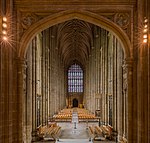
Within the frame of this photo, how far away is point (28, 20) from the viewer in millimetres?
13586

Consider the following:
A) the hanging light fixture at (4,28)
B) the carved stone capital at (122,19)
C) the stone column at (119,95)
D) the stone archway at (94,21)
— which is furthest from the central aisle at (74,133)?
the hanging light fixture at (4,28)

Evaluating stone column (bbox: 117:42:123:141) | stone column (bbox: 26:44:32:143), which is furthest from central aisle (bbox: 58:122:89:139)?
stone column (bbox: 26:44:32:143)

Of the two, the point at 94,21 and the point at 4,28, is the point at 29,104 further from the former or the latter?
the point at 4,28

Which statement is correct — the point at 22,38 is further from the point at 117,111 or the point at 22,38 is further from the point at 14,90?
the point at 117,111

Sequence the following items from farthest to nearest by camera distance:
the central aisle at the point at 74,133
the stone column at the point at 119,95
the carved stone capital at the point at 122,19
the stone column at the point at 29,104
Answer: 1. the central aisle at the point at 74,133
2. the stone column at the point at 119,95
3. the stone column at the point at 29,104
4. the carved stone capital at the point at 122,19

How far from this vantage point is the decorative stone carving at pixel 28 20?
44.3 ft

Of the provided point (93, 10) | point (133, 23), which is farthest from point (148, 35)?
point (93, 10)

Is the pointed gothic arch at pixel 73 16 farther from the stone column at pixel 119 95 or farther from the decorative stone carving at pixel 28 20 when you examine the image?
the stone column at pixel 119 95

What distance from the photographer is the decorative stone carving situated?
13.5m

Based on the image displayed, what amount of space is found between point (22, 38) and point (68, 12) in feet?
6.71

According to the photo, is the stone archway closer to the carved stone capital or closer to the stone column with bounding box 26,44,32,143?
the carved stone capital

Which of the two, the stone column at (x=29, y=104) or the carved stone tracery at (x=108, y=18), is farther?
the stone column at (x=29, y=104)

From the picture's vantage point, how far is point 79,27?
45.9 meters

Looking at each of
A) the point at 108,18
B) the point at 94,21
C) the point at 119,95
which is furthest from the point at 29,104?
the point at 108,18
